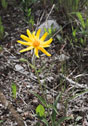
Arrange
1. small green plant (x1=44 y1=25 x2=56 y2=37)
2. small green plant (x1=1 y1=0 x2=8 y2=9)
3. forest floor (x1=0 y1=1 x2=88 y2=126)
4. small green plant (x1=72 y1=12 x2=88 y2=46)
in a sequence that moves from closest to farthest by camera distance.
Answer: forest floor (x1=0 y1=1 x2=88 y2=126), small green plant (x1=72 y1=12 x2=88 y2=46), small green plant (x1=44 y1=25 x2=56 y2=37), small green plant (x1=1 y1=0 x2=8 y2=9)

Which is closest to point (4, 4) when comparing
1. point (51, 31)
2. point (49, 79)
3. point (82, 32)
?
point (51, 31)

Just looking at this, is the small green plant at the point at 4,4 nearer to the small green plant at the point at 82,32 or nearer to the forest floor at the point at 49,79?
the forest floor at the point at 49,79

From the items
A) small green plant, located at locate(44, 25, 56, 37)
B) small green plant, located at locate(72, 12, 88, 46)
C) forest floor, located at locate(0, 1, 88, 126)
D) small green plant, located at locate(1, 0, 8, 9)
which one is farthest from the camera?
small green plant, located at locate(1, 0, 8, 9)

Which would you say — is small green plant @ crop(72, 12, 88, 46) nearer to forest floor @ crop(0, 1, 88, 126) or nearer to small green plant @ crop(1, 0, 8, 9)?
forest floor @ crop(0, 1, 88, 126)

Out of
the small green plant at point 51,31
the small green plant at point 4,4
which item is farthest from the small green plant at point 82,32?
the small green plant at point 4,4

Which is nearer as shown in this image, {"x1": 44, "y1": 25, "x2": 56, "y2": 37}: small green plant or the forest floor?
the forest floor

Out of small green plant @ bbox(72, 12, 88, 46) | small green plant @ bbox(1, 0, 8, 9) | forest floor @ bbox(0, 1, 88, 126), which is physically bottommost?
forest floor @ bbox(0, 1, 88, 126)

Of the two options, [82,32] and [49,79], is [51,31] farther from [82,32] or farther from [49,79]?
[49,79]

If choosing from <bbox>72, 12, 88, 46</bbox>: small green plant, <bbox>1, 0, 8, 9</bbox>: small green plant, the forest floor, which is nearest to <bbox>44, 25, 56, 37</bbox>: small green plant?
the forest floor

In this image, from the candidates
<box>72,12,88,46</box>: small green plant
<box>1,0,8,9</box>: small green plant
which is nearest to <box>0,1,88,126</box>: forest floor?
<box>72,12,88,46</box>: small green plant

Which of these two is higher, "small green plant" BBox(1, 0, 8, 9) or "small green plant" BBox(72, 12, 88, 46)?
"small green plant" BBox(1, 0, 8, 9)

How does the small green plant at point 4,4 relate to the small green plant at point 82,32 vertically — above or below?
above
